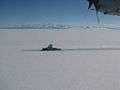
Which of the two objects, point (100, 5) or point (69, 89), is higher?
point (100, 5)

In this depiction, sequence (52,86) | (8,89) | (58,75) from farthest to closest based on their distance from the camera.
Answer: (58,75)
(52,86)
(8,89)

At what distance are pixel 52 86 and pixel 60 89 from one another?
335mm

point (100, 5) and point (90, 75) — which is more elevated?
point (100, 5)

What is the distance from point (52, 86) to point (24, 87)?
1.97 ft

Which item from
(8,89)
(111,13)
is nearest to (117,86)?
(111,13)

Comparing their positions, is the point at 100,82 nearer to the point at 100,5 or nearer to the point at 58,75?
the point at 58,75

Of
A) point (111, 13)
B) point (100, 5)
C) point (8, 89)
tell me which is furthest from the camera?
point (111, 13)

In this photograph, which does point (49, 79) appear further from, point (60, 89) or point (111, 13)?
point (111, 13)

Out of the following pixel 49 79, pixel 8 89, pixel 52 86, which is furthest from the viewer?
pixel 49 79

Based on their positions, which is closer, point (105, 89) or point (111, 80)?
point (105, 89)

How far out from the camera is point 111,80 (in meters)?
7.01

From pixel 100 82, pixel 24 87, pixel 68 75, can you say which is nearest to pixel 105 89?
pixel 100 82

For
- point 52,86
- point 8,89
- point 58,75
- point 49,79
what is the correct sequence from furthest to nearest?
point 58,75
point 49,79
point 52,86
point 8,89

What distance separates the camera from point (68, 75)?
7.64 meters
